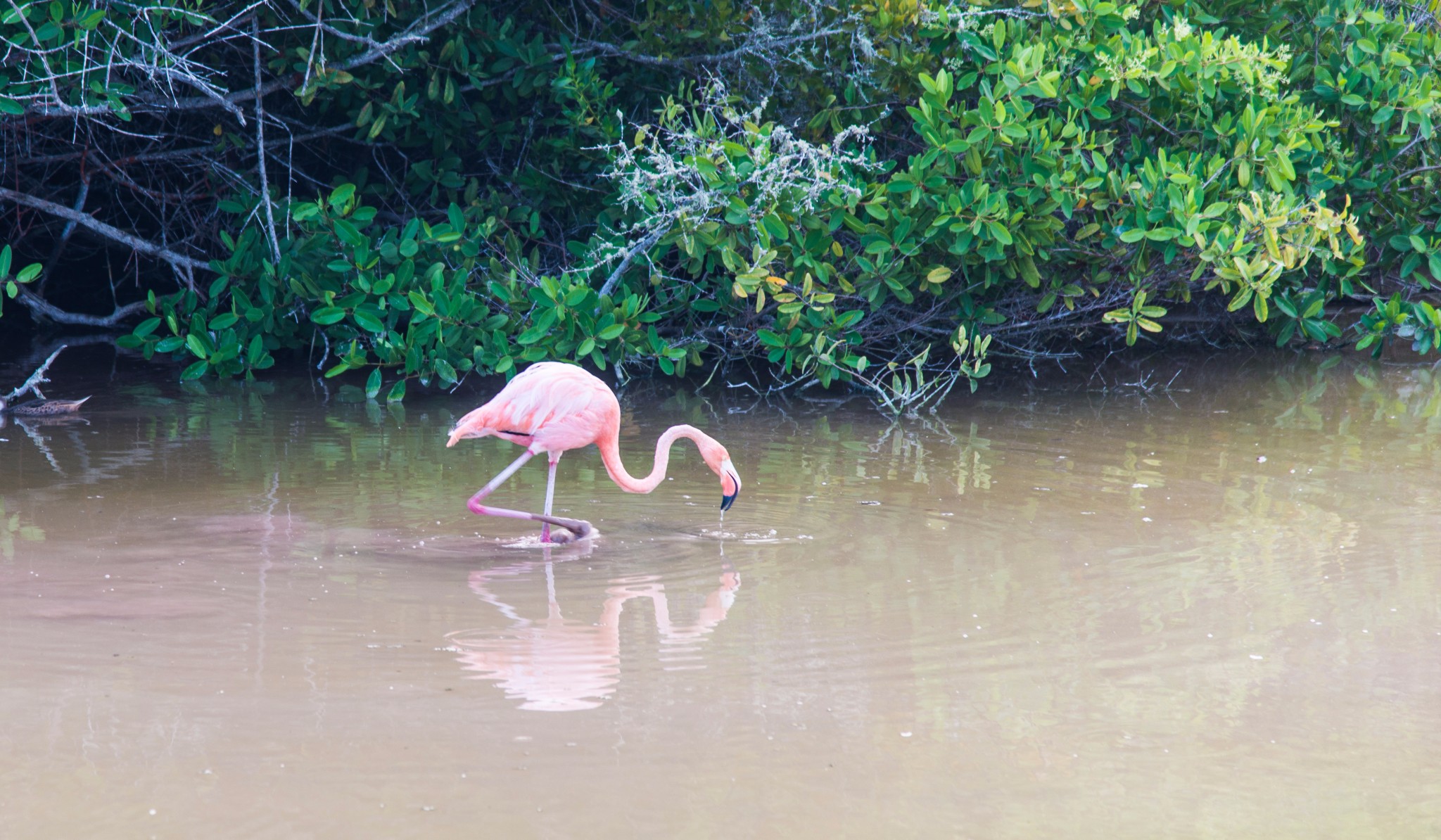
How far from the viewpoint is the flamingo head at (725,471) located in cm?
643

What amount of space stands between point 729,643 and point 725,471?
1.68 meters

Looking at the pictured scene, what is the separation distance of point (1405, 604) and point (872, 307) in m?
5.00

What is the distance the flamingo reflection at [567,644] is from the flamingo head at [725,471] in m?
0.68

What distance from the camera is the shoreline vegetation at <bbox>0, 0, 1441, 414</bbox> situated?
9.16 meters

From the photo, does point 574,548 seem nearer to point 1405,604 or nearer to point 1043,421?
point 1405,604

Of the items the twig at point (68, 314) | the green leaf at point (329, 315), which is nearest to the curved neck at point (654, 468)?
the green leaf at point (329, 315)

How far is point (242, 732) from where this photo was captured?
13.0 ft

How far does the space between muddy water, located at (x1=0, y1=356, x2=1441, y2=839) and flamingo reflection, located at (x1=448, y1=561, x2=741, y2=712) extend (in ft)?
0.06

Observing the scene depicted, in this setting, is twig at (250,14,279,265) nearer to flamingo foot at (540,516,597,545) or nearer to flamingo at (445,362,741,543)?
flamingo at (445,362,741,543)

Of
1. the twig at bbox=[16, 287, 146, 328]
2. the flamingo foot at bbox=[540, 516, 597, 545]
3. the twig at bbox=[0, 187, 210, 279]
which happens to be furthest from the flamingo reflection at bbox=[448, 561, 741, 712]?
the twig at bbox=[16, 287, 146, 328]

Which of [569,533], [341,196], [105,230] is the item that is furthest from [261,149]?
[569,533]

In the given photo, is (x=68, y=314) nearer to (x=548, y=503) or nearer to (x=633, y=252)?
(x=633, y=252)

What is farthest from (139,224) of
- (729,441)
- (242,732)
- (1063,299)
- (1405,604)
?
(1405,604)

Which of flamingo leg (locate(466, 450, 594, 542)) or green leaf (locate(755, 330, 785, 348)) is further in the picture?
green leaf (locate(755, 330, 785, 348))
